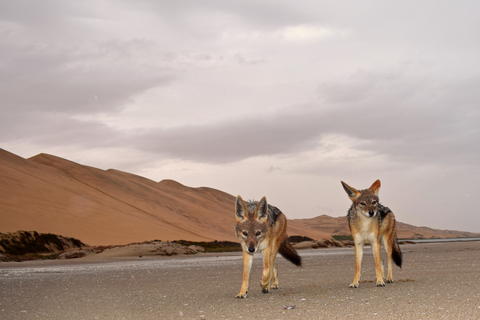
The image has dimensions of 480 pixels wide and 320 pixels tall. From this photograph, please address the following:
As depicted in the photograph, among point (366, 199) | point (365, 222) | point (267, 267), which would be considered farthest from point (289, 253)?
point (366, 199)

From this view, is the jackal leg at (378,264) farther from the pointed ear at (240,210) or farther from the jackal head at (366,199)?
the pointed ear at (240,210)

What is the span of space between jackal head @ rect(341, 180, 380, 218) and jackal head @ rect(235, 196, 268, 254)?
5.49ft

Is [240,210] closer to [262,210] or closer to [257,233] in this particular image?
[262,210]

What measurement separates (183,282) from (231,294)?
2569 millimetres

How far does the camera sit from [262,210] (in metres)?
7.68

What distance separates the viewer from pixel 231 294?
319 inches

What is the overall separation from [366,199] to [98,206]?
41.8m

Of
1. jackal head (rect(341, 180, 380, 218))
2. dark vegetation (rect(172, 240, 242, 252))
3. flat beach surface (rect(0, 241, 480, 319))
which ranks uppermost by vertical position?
jackal head (rect(341, 180, 380, 218))

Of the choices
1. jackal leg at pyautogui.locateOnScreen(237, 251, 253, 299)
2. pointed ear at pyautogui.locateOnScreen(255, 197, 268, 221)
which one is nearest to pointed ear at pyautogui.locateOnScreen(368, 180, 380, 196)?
pointed ear at pyautogui.locateOnScreen(255, 197, 268, 221)

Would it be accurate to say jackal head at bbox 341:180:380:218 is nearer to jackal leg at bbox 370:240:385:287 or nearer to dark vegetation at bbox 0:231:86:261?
jackal leg at bbox 370:240:385:287

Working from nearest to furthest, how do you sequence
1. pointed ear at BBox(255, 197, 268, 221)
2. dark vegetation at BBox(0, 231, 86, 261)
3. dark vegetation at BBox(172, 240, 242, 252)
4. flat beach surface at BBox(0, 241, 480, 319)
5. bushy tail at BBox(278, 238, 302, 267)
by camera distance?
flat beach surface at BBox(0, 241, 480, 319), pointed ear at BBox(255, 197, 268, 221), bushy tail at BBox(278, 238, 302, 267), dark vegetation at BBox(0, 231, 86, 261), dark vegetation at BBox(172, 240, 242, 252)

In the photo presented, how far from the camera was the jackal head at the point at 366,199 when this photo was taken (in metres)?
8.12

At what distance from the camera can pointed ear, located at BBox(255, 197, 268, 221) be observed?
7.62 meters

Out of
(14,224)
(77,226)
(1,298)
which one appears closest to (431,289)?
(1,298)
